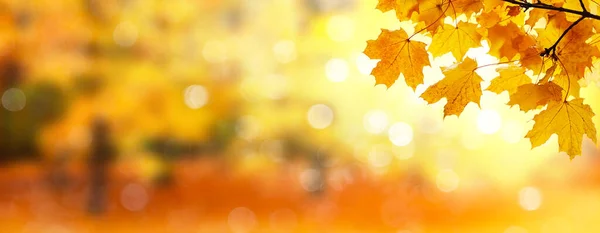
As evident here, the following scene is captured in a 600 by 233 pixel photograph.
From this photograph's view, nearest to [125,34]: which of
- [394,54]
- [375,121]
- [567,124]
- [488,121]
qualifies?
[375,121]

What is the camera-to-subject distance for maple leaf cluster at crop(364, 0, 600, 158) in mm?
915

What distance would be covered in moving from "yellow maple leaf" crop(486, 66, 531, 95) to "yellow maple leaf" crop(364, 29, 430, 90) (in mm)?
132

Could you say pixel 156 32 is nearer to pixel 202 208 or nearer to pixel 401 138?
pixel 202 208

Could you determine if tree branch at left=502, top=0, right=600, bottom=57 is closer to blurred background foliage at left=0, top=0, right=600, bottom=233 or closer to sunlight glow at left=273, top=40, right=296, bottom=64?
blurred background foliage at left=0, top=0, right=600, bottom=233

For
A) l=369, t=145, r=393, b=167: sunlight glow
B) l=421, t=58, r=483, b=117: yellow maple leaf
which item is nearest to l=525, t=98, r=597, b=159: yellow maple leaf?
l=421, t=58, r=483, b=117: yellow maple leaf

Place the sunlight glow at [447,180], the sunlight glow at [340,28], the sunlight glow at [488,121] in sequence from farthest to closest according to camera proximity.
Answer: the sunlight glow at [447,180], the sunlight glow at [488,121], the sunlight glow at [340,28]

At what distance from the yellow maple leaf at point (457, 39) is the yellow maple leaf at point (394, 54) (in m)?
0.05

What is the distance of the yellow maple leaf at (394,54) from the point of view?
97 cm

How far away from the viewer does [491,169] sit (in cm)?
786

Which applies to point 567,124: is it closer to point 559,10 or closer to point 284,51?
point 559,10

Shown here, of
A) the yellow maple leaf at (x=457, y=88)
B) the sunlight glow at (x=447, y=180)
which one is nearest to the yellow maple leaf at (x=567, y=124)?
the yellow maple leaf at (x=457, y=88)

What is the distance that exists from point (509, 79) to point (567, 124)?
0.13 metres

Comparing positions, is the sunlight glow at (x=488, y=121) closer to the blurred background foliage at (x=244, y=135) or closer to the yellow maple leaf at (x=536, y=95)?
the blurred background foliage at (x=244, y=135)

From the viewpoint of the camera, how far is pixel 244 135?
282 inches
